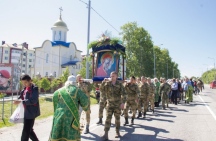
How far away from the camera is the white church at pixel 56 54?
6116 cm

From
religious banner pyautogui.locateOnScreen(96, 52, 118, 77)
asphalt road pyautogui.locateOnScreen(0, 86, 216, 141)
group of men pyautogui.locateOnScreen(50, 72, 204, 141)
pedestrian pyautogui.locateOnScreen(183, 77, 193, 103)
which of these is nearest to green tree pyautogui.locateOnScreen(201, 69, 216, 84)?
pedestrian pyautogui.locateOnScreen(183, 77, 193, 103)

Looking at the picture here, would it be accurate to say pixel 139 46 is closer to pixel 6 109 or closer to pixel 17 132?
pixel 6 109

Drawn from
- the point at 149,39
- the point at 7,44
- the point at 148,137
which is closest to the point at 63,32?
the point at 149,39

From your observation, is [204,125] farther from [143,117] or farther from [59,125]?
[59,125]

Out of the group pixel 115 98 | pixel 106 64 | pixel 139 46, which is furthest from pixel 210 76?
pixel 115 98

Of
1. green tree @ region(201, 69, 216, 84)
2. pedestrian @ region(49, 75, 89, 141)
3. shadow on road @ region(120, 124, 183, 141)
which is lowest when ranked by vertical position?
shadow on road @ region(120, 124, 183, 141)

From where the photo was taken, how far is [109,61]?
38.1 ft

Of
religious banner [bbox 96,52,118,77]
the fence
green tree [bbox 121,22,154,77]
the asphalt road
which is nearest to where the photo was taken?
the asphalt road

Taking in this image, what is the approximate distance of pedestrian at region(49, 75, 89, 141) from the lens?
497 centimetres

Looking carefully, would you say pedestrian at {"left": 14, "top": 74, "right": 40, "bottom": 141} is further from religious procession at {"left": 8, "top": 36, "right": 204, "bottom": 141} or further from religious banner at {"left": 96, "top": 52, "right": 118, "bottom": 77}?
religious banner at {"left": 96, "top": 52, "right": 118, "bottom": 77}

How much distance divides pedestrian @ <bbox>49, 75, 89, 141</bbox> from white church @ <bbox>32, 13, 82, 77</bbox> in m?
56.4

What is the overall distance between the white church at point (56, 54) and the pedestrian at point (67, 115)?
56.4 meters

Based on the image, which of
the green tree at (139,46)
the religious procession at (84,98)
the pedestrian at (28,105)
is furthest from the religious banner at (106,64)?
the green tree at (139,46)

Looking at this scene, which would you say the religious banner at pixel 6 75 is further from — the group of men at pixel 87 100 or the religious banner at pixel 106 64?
the group of men at pixel 87 100
